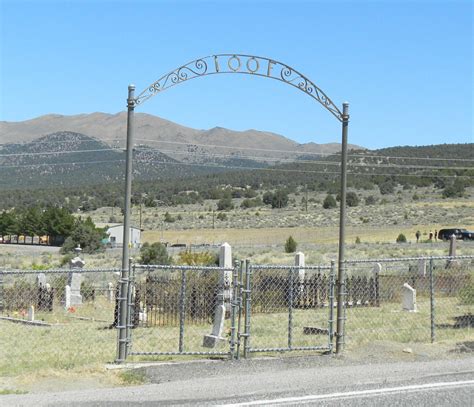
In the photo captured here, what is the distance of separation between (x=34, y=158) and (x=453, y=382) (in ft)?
594

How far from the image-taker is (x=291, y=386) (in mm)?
9945

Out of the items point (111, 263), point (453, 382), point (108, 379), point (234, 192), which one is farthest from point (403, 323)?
point (234, 192)

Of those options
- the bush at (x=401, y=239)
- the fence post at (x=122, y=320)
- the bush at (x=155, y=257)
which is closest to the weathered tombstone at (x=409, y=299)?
the fence post at (x=122, y=320)

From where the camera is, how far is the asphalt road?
909cm

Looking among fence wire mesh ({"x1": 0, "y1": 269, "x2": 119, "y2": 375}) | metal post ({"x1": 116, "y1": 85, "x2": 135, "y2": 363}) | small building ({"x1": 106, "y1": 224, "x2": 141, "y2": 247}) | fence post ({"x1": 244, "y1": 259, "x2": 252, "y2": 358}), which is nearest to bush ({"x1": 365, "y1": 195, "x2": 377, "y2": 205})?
small building ({"x1": 106, "y1": 224, "x2": 141, "y2": 247})

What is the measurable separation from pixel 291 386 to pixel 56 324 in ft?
40.1

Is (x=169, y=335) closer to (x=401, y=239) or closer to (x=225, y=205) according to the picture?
(x=401, y=239)

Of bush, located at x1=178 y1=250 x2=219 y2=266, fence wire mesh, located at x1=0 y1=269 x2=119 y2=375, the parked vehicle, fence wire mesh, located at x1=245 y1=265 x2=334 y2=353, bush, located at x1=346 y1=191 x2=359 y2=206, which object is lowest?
fence wire mesh, located at x1=0 y1=269 x2=119 y2=375

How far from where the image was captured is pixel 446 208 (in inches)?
3305

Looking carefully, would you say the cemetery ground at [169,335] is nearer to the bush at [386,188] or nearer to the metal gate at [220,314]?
the metal gate at [220,314]

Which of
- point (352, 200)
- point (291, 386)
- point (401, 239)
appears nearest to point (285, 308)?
point (291, 386)

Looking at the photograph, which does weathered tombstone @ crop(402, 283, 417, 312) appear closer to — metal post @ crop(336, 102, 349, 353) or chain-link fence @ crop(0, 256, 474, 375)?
chain-link fence @ crop(0, 256, 474, 375)

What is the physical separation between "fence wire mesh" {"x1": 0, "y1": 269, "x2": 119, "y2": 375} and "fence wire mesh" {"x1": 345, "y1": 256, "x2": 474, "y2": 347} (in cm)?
470

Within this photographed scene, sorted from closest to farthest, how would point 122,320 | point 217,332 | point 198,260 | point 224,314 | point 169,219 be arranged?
point 122,320 → point 217,332 → point 224,314 → point 198,260 → point 169,219
